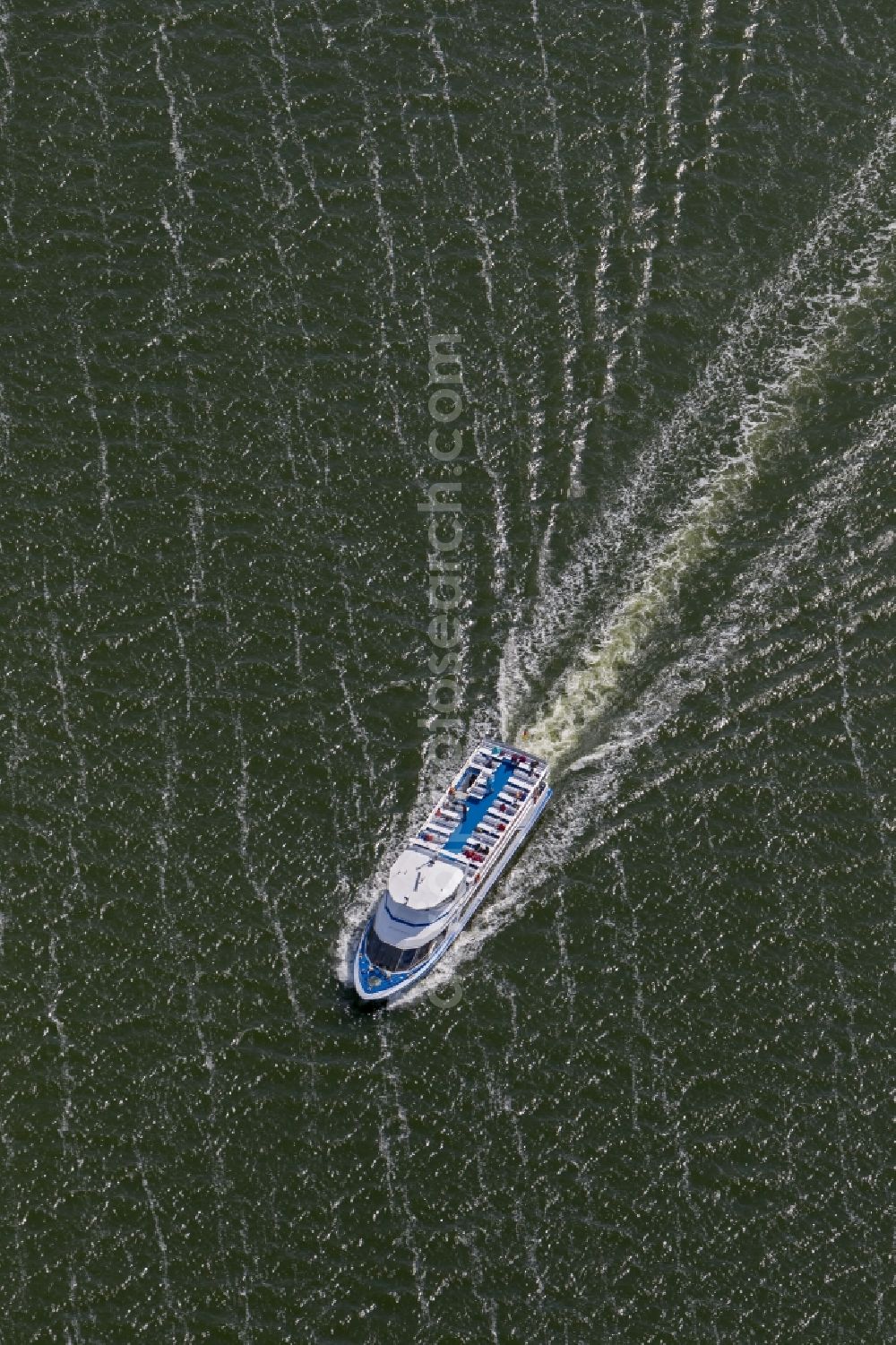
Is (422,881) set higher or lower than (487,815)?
lower

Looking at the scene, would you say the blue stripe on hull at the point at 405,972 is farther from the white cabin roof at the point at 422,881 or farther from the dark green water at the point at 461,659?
the white cabin roof at the point at 422,881

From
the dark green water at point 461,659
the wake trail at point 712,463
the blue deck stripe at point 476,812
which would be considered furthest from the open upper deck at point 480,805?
the dark green water at point 461,659

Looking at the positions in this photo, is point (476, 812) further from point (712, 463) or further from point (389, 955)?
point (712, 463)

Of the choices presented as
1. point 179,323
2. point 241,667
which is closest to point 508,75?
point 179,323

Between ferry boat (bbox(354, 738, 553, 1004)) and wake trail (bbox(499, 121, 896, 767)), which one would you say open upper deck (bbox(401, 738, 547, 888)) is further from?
wake trail (bbox(499, 121, 896, 767))

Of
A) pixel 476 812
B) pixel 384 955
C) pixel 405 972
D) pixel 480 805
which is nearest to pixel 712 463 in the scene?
pixel 480 805

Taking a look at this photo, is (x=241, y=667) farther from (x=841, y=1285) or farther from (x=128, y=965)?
(x=841, y=1285)

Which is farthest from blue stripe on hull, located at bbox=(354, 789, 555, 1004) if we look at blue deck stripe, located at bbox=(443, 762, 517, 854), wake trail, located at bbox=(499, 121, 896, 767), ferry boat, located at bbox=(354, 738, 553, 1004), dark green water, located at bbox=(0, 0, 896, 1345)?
wake trail, located at bbox=(499, 121, 896, 767)
